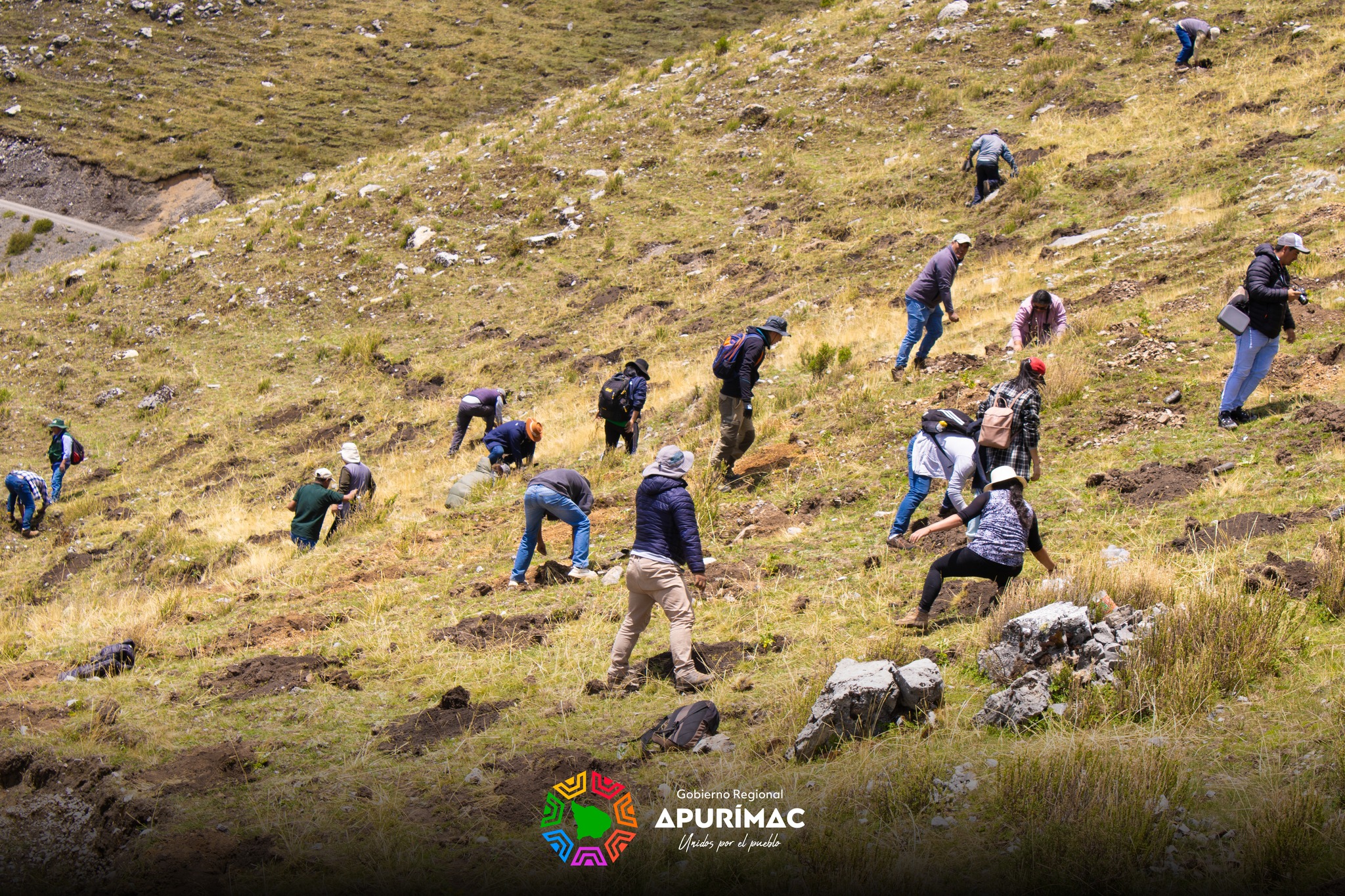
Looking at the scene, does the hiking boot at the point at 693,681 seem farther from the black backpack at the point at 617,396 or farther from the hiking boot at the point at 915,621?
the black backpack at the point at 617,396

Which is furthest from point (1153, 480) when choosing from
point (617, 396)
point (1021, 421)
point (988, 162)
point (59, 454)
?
point (59, 454)

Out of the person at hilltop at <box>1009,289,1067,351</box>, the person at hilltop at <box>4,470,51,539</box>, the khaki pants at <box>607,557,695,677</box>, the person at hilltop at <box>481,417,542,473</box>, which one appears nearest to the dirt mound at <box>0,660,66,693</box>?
the khaki pants at <box>607,557,695,677</box>

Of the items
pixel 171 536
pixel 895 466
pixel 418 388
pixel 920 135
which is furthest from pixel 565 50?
pixel 895 466

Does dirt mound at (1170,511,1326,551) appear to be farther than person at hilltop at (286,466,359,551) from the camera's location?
No

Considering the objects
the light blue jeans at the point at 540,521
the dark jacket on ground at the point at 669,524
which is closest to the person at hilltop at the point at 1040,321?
the light blue jeans at the point at 540,521

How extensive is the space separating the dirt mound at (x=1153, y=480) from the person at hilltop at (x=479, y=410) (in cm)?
919

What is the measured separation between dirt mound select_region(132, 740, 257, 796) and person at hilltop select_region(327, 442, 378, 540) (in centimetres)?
638

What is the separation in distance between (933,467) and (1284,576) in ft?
9.10

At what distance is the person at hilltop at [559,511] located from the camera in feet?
28.3

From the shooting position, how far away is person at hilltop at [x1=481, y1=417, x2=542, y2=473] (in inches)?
484

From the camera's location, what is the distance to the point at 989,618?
5828 millimetres

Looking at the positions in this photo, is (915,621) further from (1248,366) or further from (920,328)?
(920,328)

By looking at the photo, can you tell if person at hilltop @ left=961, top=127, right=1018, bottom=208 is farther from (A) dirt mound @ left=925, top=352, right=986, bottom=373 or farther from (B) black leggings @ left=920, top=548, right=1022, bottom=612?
(B) black leggings @ left=920, top=548, right=1022, bottom=612

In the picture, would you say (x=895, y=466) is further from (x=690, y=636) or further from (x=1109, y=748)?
(x=1109, y=748)
